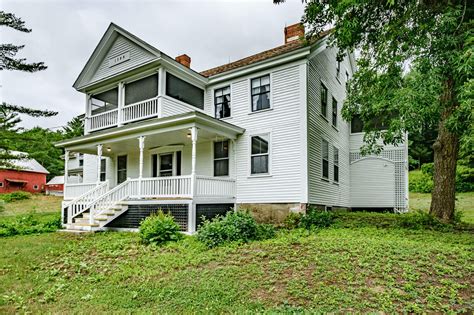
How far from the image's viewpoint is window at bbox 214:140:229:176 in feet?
43.6

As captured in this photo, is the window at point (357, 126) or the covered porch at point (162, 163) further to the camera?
the window at point (357, 126)

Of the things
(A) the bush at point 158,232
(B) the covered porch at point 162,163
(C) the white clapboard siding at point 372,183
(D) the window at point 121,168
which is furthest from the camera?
(C) the white clapboard siding at point 372,183

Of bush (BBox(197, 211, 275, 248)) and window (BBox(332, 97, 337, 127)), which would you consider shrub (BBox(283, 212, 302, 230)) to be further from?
window (BBox(332, 97, 337, 127))

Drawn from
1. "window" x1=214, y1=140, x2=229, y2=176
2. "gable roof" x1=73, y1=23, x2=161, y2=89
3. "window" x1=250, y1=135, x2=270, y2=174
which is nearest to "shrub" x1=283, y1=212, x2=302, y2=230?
"window" x1=250, y1=135, x2=270, y2=174

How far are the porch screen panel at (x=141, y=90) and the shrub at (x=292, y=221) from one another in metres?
7.39

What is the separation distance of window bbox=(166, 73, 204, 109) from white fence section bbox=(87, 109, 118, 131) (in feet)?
9.48

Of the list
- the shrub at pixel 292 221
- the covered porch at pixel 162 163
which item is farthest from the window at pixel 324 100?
the shrub at pixel 292 221

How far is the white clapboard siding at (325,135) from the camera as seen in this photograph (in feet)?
40.0

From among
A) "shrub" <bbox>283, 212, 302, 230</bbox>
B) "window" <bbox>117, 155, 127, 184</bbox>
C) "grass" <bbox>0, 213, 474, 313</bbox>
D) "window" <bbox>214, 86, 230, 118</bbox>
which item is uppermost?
"window" <bbox>214, 86, 230, 118</bbox>

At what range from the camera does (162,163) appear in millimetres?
15062

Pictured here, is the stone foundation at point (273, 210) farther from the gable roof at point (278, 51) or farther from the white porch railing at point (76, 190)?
the white porch railing at point (76, 190)

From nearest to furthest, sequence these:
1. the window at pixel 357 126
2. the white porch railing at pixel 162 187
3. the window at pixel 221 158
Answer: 1. the white porch railing at pixel 162 187
2. the window at pixel 221 158
3. the window at pixel 357 126

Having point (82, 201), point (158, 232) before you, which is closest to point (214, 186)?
point (158, 232)

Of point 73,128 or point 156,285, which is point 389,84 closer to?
point 156,285
